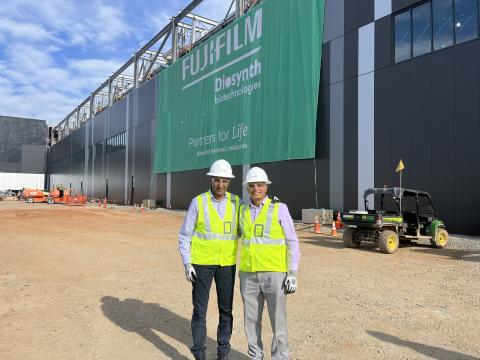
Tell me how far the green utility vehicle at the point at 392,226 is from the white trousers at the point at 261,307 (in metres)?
8.05

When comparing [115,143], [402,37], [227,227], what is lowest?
[227,227]

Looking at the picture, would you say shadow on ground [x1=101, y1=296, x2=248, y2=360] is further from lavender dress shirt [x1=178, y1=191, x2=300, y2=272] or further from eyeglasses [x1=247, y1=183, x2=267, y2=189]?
eyeglasses [x1=247, y1=183, x2=267, y2=189]

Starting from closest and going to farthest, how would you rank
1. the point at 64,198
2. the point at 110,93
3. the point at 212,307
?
1. the point at 212,307
2. the point at 64,198
3. the point at 110,93

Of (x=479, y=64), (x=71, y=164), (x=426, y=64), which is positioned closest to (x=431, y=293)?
(x=479, y=64)

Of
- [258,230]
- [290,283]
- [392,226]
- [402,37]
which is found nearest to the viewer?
[290,283]

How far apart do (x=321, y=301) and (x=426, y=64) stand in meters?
13.5

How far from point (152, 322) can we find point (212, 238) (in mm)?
2005

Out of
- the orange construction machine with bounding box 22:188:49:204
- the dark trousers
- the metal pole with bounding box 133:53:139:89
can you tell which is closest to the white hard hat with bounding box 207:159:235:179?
the dark trousers

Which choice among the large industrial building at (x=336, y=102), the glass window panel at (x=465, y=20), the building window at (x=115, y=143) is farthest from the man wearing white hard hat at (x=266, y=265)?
the building window at (x=115, y=143)

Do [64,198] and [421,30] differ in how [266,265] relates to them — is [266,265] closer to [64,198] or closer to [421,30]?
[421,30]

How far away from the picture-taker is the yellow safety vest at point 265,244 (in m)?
3.71

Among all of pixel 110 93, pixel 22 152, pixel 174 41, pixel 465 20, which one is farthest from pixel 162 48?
pixel 22 152

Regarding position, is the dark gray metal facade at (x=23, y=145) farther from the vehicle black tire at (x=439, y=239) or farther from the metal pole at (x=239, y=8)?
the vehicle black tire at (x=439, y=239)

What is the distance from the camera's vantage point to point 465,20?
15.2 metres
